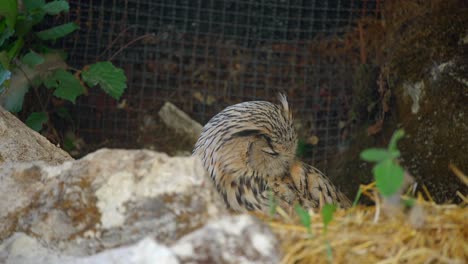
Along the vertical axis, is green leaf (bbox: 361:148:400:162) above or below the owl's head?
above

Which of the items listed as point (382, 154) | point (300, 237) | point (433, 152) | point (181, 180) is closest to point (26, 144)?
point (181, 180)

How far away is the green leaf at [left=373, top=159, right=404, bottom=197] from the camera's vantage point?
6.07 feet

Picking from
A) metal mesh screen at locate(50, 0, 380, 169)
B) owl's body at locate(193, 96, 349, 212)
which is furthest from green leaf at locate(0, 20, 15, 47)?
owl's body at locate(193, 96, 349, 212)

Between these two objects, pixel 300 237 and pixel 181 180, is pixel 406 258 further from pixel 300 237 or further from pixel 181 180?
pixel 181 180

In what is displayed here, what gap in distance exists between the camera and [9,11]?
4.68 m

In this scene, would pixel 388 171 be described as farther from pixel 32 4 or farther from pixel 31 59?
pixel 32 4

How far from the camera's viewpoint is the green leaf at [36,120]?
200 inches

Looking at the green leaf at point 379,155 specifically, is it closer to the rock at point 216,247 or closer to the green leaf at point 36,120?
the rock at point 216,247

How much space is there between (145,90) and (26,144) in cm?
309

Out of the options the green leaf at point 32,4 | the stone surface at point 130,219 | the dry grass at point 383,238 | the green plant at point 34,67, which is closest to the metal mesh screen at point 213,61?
the green plant at point 34,67

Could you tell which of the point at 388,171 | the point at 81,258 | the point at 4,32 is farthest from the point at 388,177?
the point at 4,32

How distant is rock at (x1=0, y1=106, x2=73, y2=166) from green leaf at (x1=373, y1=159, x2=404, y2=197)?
167 cm

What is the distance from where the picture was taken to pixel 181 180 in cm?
208

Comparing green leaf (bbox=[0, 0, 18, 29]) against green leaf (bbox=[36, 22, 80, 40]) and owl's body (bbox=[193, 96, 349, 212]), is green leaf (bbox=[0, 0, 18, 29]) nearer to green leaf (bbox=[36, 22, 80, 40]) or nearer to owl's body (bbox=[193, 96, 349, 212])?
green leaf (bbox=[36, 22, 80, 40])
